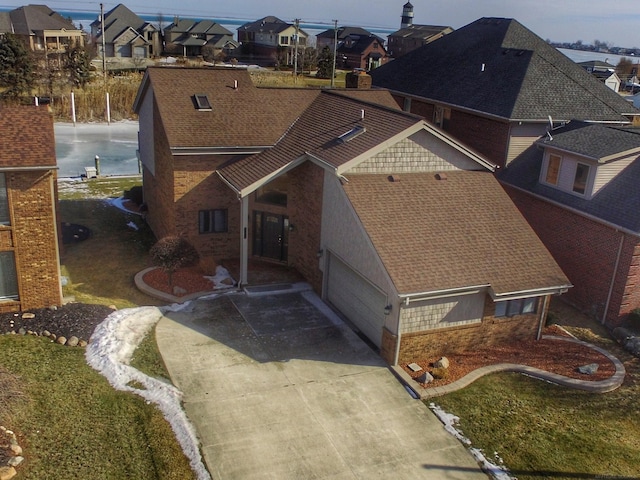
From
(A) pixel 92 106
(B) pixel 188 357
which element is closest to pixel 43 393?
(B) pixel 188 357

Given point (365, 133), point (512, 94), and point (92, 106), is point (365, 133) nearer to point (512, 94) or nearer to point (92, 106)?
point (512, 94)

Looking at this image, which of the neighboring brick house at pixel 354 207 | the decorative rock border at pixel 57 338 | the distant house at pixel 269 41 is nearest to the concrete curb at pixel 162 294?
the neighboring brick house at pixel 354 207

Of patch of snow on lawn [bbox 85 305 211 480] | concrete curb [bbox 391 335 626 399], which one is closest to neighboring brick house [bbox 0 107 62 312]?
patch of snow on lawn [bbox 85 305 211 480]

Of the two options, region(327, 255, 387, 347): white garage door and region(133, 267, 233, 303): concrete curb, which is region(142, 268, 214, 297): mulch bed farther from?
region(327, 255, 387, 347): white garage door

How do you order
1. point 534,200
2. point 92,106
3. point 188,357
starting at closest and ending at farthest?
point 188,357
point 534,200
point 92,106

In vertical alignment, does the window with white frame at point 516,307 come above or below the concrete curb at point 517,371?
above

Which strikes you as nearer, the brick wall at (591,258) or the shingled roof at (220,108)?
the brick wall at (591,258)

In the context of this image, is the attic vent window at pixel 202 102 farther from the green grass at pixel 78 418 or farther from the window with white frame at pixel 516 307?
the window with white frame at pixel 516 307
